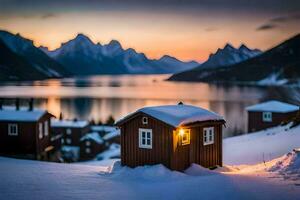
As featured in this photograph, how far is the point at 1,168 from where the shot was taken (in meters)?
23.0

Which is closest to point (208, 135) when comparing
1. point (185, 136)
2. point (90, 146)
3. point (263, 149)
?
point (185, 136)

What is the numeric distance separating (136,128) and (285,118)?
102 feet

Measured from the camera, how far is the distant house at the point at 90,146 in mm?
70750

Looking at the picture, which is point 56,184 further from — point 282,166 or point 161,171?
point 282,166

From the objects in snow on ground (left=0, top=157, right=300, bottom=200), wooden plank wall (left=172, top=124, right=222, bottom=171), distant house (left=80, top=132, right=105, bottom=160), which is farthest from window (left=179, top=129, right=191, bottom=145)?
distant house (left=80, top=132, right=105, bottom=160)

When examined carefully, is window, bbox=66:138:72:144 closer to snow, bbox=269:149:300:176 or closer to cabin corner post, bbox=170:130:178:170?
cabin corner post, bbox=170:130:178:170

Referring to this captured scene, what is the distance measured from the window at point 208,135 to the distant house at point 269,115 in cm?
2792

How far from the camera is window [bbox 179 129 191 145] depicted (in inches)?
840

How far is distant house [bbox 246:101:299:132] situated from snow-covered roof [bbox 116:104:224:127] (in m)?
27.9

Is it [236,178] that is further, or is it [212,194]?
[236,178]

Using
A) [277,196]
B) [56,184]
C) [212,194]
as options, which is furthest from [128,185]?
[277,196]

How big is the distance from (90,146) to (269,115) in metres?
32.1

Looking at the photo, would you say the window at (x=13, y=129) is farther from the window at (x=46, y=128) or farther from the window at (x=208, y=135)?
the window at (x=208, y=135)

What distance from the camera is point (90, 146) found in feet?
234
